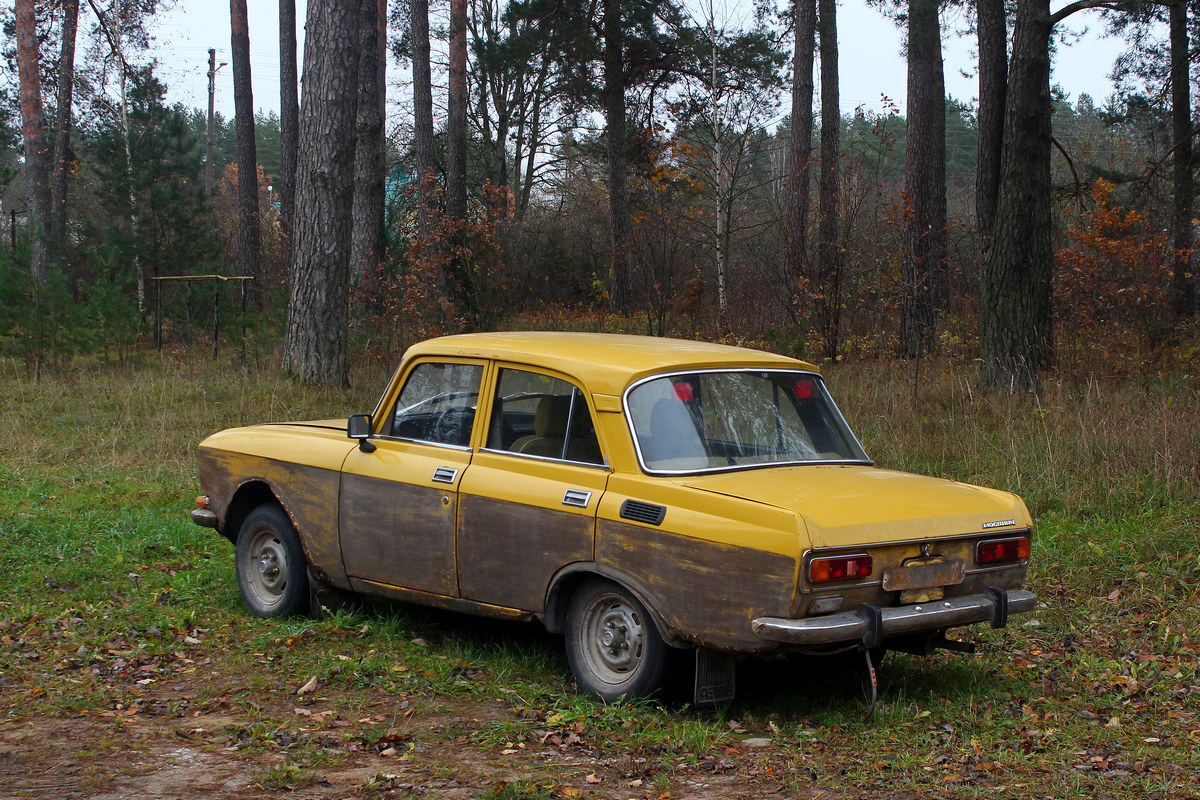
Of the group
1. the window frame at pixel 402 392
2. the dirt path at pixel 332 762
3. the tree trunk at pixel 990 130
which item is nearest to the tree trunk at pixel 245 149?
the tree trunk at pixel 990 130

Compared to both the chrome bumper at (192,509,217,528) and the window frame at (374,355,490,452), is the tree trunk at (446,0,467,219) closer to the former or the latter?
the chrome bumper at (192,509,217,528)

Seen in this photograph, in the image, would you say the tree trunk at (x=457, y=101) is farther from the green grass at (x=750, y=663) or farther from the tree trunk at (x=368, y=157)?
the green grass at (x=750, y=663)

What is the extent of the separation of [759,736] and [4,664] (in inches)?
148

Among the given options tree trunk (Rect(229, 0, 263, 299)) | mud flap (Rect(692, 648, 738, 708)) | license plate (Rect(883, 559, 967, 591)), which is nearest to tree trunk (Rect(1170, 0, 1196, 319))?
A: license plate (Rect(883, 559, 967, 591))

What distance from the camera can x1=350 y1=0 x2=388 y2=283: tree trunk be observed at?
52.1 feet

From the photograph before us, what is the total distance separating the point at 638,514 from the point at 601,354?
95 centimetres

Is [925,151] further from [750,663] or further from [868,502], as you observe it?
[868,502]

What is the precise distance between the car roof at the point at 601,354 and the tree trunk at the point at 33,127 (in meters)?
20.5

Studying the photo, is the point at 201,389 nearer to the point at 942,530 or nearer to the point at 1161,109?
the point at 942,530

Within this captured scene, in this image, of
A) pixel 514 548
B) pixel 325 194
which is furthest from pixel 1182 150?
pixel 514 548

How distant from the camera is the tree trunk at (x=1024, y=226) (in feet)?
40.8

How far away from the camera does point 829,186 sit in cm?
2052

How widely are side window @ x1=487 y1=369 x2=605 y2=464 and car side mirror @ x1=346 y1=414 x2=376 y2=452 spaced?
0.79 m

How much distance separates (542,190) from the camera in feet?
138
